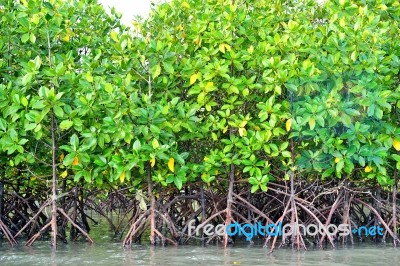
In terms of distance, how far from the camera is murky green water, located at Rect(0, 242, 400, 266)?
843cm

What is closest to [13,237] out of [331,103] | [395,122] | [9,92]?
[9,92]

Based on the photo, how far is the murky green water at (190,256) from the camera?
843 cm

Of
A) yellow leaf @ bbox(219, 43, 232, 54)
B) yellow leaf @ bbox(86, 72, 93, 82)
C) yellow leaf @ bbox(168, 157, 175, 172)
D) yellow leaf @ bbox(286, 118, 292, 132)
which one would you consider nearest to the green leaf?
yellow leaf @ bbox(86, 72, 93, 82)

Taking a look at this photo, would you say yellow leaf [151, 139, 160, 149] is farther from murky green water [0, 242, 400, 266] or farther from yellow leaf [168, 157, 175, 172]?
murky green water [0, 242, 400, 266]

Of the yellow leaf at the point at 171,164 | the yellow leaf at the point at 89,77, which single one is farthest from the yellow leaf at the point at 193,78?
the yellow leaf at the point at 89,77

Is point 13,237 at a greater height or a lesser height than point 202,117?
lesser

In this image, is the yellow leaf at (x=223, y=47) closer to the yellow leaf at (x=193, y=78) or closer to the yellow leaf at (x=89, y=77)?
the yellow leaf at (x=193, y=78)

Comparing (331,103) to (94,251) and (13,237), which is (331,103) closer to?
(94,251)

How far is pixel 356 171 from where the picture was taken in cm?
1008

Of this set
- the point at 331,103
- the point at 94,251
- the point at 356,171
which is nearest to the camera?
the point at 331,103

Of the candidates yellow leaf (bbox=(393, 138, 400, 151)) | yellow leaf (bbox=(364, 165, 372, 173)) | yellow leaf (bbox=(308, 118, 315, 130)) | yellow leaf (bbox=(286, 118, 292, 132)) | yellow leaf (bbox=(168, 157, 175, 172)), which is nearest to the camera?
yellow leaf (bbox=(308, 118, 315, 130))

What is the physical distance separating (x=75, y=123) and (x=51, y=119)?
55 centimetres

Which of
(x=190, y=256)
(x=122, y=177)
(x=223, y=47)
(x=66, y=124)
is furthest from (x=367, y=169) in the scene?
(x=66, y=124)

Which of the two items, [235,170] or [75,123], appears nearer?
[75,123]
